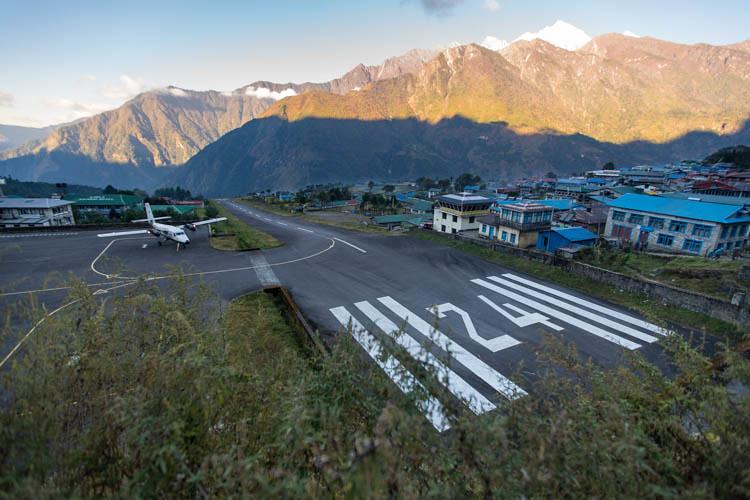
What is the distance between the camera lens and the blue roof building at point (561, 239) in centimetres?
4075

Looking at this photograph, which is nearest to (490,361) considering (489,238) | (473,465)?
(473,465)

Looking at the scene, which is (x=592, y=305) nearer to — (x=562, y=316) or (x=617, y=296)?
(x=617, y=296)

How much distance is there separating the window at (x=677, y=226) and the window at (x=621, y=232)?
561 cm

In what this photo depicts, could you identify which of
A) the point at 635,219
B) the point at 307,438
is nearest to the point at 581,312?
the point at 307,438

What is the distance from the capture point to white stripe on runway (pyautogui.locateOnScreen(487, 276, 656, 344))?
64.3 ft

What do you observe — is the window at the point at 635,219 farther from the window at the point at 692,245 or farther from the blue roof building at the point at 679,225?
the window at the point at 692,245

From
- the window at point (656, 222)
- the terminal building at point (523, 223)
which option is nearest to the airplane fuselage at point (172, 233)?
the terminal building at point (523, 223)

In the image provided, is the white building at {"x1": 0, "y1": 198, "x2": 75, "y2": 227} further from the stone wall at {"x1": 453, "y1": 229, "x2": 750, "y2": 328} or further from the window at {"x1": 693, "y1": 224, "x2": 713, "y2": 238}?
the window at {"x1": 693, "y1": 224, "x2": 713, "y2": 238}

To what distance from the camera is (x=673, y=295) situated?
73.8 ft

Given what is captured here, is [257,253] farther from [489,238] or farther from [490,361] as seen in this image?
[489,238]

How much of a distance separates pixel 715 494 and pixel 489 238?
44.9 m

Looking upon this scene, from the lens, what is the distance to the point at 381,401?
5.85 metres

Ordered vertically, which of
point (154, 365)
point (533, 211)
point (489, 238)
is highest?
point (154, 365)

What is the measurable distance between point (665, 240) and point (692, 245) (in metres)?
3.14
